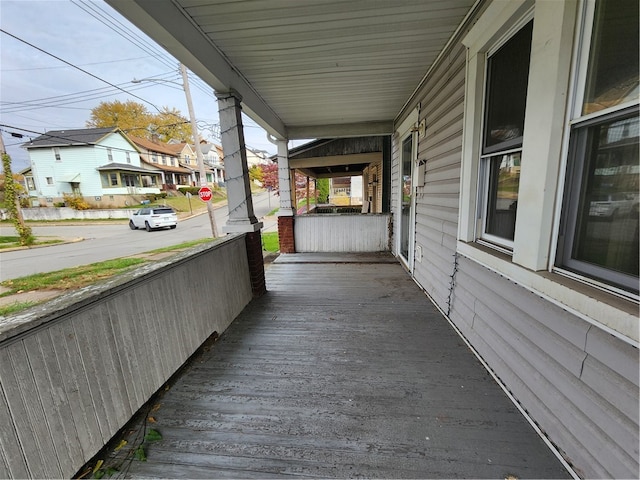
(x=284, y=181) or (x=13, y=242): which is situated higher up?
(x=284, y=181)

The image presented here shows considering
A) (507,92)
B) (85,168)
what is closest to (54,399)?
(507,92)

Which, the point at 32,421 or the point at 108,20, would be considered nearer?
the point at 32,421

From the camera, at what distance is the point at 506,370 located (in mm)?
1677

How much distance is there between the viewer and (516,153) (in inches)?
65.9

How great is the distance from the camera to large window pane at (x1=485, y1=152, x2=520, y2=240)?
67.5 inches

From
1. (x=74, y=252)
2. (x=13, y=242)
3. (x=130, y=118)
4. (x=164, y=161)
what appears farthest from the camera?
(x=164, y=161)

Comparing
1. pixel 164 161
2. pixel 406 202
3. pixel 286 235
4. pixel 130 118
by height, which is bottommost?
pixel 286 235

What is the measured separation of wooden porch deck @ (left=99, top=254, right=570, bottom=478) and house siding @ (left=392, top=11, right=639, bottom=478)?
0.16 m

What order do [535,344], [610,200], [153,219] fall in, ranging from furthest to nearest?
[153,219] → [535,344] → [610,200]

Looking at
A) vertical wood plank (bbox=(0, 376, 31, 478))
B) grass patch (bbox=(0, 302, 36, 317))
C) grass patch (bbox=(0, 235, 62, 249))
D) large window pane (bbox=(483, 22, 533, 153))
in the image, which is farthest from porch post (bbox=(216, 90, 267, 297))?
grass patch (bbox=(0, 235, 62, 249))

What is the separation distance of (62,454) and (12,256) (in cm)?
1123

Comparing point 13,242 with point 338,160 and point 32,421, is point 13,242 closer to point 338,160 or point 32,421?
point 338,160

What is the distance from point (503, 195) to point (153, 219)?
1608cm

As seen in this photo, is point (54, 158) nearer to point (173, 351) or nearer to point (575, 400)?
point (173, 351)
